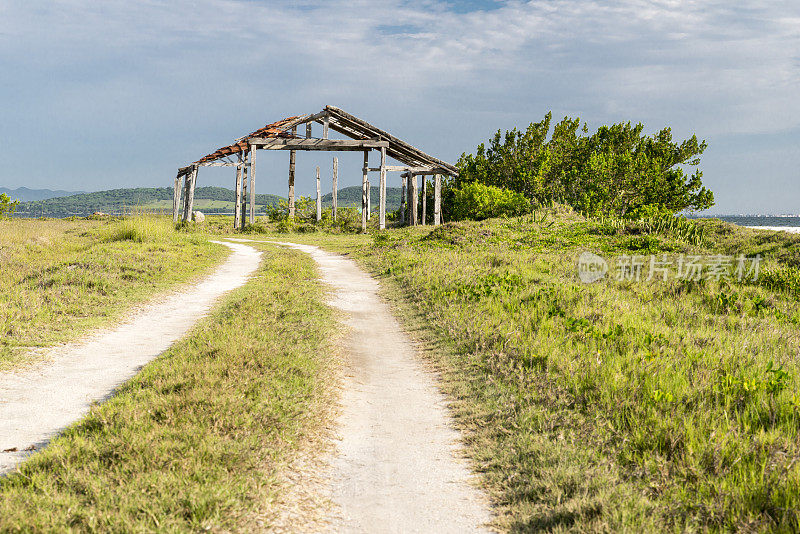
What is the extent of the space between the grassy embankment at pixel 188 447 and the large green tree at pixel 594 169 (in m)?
38.5

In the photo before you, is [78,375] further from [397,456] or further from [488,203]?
[488,203]

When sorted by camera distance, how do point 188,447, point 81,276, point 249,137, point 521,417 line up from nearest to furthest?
1. point 188,447
2. point 521,417
3. point 81,276
4. point 249,137

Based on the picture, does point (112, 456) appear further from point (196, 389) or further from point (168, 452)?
point (196, 389)

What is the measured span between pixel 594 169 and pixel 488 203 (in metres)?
10.7

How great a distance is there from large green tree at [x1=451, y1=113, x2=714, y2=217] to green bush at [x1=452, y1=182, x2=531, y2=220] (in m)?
4.21

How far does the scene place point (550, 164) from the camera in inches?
1789

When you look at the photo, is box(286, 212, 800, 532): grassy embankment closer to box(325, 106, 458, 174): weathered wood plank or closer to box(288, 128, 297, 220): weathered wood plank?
box(325, 106, 458, 174): weathered wood plank

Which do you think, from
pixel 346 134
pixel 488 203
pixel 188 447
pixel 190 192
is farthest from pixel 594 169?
pixel 188 447

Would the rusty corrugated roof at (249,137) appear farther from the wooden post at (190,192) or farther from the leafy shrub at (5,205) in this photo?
the leafy shrub at (5,205)

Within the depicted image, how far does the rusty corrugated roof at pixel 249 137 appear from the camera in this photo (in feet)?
102

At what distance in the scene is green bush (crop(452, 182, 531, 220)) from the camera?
38.2 meters

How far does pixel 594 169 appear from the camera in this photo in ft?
138

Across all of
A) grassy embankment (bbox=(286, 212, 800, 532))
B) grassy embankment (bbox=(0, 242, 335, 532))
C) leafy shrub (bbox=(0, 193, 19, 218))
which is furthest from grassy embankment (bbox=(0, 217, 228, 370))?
leafy shrub (bbox=(0, 193, 19, 218))

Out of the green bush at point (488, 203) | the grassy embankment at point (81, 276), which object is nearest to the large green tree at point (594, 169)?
the green bush at point (488, 203)
